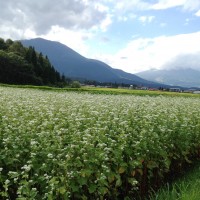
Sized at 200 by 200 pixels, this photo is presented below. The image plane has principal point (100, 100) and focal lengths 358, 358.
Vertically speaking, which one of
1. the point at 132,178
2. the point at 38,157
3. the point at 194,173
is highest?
the point at 38,157

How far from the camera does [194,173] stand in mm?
11117

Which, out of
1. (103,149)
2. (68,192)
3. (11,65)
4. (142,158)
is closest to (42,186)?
(68,192)

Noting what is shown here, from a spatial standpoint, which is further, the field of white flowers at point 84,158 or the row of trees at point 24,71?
the row of trees at point 24,71

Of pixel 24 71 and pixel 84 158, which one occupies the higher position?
pixel 84 158

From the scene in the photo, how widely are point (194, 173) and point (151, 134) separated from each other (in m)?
3.04

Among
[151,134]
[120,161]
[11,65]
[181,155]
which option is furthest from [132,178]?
[11,65]

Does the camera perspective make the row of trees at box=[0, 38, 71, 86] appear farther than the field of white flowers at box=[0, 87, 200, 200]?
Yes

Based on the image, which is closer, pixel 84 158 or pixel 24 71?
pixel 84 158

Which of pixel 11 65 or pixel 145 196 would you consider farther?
pixel 11 65

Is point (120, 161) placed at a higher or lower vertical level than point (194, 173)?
higher

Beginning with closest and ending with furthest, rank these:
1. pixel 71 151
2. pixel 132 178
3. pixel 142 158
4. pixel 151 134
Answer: pixel 71 151, pixel 132 178, pixel 142 158, pixel 151 134

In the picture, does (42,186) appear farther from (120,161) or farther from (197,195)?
(197,195)

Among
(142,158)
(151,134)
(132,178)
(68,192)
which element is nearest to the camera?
(68,192)

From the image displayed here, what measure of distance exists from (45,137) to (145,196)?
3.03 meters
